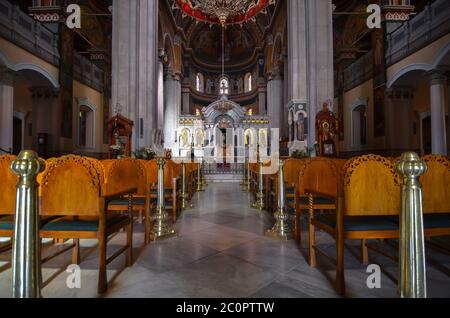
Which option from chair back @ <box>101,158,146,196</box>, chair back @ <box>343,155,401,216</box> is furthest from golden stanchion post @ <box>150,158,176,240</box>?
chair back @ <box>343,155,401,216</box>

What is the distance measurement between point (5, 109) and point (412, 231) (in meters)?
12.6

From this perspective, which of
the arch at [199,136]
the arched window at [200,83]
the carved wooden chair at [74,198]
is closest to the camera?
the carved wooden chair at [74,198]

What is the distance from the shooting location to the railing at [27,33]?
905cm

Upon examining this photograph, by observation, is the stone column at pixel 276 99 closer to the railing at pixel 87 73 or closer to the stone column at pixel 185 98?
the stone column at pixel 185 98

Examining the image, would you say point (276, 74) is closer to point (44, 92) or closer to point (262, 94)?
point (262, 94)

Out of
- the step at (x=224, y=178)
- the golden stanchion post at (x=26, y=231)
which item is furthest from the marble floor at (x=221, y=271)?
the step at (x=224, y=178)

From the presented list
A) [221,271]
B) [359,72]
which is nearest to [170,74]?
[359,72]

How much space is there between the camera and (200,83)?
3225 cm

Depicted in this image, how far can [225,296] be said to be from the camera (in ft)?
6.27

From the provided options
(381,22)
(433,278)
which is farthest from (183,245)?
(381,22)

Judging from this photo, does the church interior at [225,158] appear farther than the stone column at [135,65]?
No

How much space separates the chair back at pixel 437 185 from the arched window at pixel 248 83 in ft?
101
